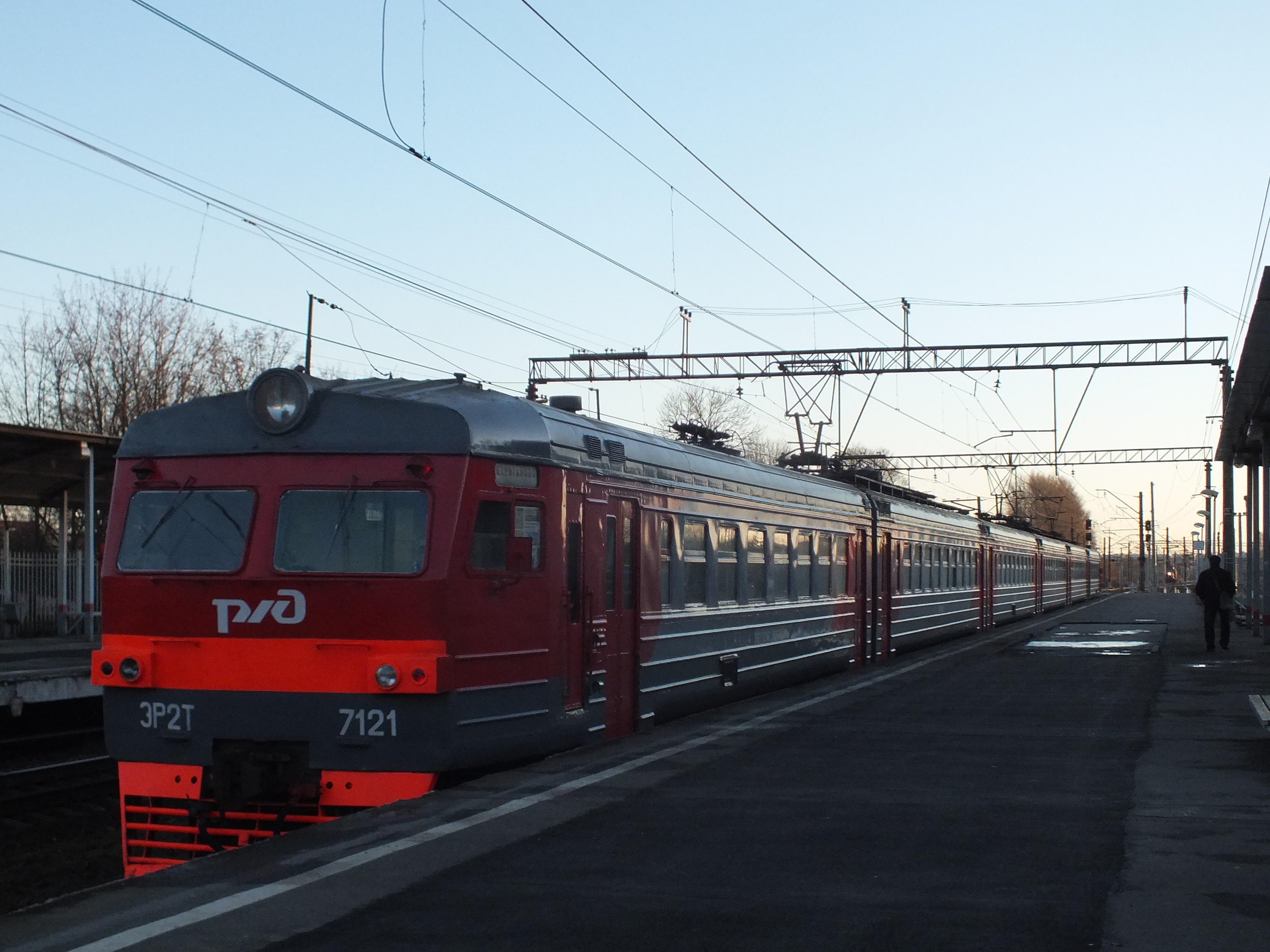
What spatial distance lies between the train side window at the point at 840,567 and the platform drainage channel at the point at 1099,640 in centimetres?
554

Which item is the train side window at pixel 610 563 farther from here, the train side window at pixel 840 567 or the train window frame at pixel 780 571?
the train side window at pixel 840 567

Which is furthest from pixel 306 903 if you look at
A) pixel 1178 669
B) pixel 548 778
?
pixel 1178 669

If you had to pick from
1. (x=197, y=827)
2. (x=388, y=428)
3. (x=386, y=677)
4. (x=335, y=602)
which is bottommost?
(x=197, y=827)

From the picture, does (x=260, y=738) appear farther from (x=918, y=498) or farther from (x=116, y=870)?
(x=918, y=498)

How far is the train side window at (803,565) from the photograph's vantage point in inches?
659

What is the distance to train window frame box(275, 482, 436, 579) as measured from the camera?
8570mm

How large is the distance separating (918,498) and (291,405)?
811 inches

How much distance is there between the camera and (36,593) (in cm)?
2734

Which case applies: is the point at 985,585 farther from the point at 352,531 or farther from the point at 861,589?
the point at 352,531

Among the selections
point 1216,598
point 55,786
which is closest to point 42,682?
point 55,786

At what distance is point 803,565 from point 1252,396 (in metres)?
8.63

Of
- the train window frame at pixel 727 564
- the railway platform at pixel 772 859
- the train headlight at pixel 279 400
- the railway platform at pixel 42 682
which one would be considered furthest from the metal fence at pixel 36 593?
the train headlight at pixel 279 400

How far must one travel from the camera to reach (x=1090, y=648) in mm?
25016

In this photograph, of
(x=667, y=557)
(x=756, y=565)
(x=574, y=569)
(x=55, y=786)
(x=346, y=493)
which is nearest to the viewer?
(x=346, y=493)
